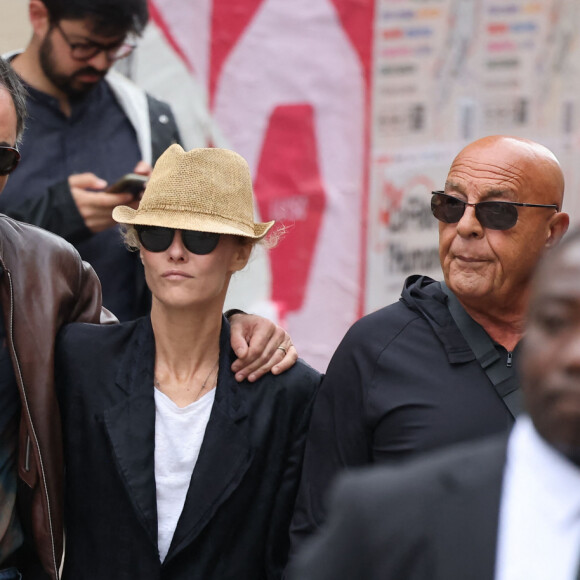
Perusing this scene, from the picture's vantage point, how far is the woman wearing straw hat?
270 centimetres

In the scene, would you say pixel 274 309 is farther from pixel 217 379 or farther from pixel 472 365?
pixel 472 365

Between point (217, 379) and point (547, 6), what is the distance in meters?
3.23

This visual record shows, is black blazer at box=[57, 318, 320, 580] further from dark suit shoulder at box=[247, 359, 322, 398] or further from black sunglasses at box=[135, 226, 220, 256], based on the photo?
black sunglasses at box=[135, 226, 220, 256]

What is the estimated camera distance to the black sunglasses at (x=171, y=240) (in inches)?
110

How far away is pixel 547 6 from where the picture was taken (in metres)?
5.27

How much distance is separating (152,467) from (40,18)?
2094mm

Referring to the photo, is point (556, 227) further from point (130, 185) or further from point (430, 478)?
point (430, 478)

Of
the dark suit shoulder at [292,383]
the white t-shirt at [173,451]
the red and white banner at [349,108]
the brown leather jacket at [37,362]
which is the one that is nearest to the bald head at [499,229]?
the dark suit shoulder at [292,383]

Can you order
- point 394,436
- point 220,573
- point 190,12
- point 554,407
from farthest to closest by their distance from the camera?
1. point 190,12
2. point 220,573
3. point 394,436
4. point 554,407

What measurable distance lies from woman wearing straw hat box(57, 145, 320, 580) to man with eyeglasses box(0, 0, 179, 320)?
0.90m

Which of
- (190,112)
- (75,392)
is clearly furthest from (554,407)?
(190,112)

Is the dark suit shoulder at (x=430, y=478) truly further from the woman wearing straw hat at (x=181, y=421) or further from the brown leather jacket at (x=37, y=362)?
the brown leather jacket at (x=37, y=362)

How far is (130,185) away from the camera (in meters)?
3.72

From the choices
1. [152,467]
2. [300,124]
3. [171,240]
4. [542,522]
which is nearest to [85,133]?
[300,124]
